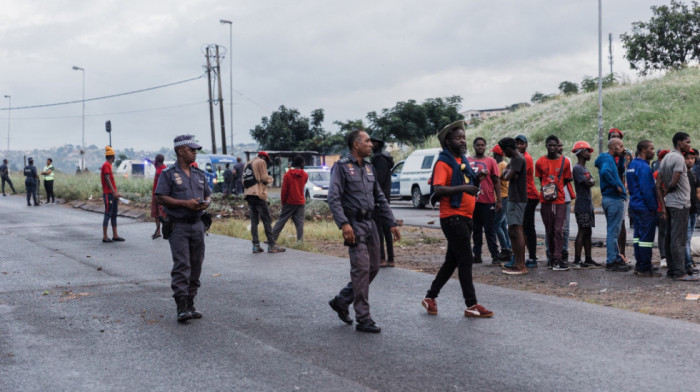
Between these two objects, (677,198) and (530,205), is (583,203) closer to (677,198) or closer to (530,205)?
(530,205)

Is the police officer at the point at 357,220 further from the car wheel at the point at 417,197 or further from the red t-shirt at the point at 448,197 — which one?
the car wheel at the point at 417,197

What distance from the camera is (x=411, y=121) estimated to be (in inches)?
1906

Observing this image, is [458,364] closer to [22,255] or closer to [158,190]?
Answer: [158,190]

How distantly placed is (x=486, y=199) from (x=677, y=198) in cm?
253

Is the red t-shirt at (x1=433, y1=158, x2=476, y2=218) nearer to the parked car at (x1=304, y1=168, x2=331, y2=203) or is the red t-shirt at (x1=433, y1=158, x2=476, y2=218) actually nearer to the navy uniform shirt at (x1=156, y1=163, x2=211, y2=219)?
the navy uniform shirt at (x1=156, y1=163, x2=211, y2=219)

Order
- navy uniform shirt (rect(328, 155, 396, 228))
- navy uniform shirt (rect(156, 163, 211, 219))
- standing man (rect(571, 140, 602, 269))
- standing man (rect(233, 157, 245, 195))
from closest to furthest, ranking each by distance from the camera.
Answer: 1. navy uniform shirt (rect(328, 155, 396, 228))
2. navy uniform shirt (rect(156, 163, 211, 219))
3. standing man (rect(571, 140, 602, 269))
4. standing man (rect(233, 157, 245, 195))

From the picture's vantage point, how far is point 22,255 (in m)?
11.9

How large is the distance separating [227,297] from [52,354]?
262 centimetres

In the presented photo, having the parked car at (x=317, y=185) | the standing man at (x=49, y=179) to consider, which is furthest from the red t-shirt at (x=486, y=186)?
the standing man at (x=49, y=179)

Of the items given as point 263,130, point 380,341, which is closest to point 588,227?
point 380,341

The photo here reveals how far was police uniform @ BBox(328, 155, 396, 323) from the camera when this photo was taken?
622 centimetres

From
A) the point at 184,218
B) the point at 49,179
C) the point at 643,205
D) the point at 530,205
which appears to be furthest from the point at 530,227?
the point at 49,179

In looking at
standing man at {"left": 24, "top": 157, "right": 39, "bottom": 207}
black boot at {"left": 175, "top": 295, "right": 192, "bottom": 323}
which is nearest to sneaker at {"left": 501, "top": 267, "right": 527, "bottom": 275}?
black boot at {"left": 175, "top": 295, "right": 192, "bottom": 323}

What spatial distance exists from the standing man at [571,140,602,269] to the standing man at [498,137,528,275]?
0.79 m
